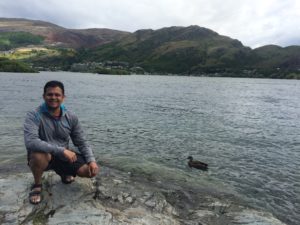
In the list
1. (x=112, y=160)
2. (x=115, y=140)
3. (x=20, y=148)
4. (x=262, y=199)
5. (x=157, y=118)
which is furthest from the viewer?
(x=157, y=118)

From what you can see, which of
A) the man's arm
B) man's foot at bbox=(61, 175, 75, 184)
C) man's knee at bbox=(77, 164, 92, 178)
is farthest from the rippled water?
the man's arm

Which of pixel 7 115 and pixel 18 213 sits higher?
pixel 18 213

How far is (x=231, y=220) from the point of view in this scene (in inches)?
475

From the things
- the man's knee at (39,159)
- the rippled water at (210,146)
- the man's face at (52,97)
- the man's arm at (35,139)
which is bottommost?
the rippled water at (210,146)

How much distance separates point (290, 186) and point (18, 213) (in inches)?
531

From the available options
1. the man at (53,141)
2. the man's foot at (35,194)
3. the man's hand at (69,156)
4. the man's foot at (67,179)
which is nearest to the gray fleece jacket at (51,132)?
the man at (53,141)

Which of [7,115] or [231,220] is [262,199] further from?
[7,115]

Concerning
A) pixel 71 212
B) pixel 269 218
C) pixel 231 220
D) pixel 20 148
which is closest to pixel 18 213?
pixel 71 212

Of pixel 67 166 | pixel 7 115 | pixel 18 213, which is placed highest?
pixel 67 166

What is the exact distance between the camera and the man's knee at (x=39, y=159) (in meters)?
10.4

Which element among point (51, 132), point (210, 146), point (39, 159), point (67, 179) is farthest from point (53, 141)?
point (210, 146)

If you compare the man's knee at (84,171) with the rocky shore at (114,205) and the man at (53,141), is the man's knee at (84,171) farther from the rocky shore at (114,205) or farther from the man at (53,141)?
the rocky shore at (114,205)

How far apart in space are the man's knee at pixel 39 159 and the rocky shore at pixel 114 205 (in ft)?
4.13

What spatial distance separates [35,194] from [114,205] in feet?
8.58
